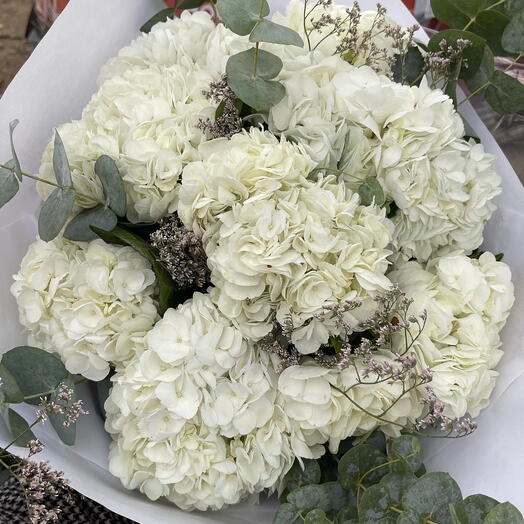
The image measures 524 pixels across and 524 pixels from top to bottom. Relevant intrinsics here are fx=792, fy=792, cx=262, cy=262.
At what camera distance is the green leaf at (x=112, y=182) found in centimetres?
64

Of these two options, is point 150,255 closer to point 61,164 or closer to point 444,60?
point 61,164

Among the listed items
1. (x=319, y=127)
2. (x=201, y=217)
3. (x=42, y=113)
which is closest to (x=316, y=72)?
(x=319, y=127)

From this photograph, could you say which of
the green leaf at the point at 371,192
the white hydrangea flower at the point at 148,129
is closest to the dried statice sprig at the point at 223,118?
the white hydrangea flower at the point at 148,129

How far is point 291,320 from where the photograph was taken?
602 mm

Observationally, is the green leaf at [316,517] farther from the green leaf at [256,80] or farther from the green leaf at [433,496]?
the green leaf at [256,80]

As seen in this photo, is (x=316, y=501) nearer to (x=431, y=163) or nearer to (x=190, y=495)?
(x=190, y=495)

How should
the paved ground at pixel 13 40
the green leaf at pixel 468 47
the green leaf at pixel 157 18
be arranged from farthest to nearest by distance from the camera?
the paved ground at pixel 13 40 → the green leaf at pixel 157 18 → the green leaf at pixel 468 47

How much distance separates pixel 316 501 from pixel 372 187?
0.26 meters

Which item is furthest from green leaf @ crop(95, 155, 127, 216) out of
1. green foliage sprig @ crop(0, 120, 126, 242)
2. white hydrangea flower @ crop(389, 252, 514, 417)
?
white hydrangea flower @ crop(389, 252, 514, 417)

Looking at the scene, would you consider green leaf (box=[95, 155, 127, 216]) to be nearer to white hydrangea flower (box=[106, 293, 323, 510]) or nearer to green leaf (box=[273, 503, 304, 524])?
white hydrangea flower (box=[106, 293, 323, 510])

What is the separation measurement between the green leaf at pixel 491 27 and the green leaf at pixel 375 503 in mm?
460

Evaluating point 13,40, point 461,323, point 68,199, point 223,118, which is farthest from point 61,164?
point 13,40

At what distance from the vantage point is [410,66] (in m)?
0.78

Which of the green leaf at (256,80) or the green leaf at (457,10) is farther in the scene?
the green leaf at (457,10)
